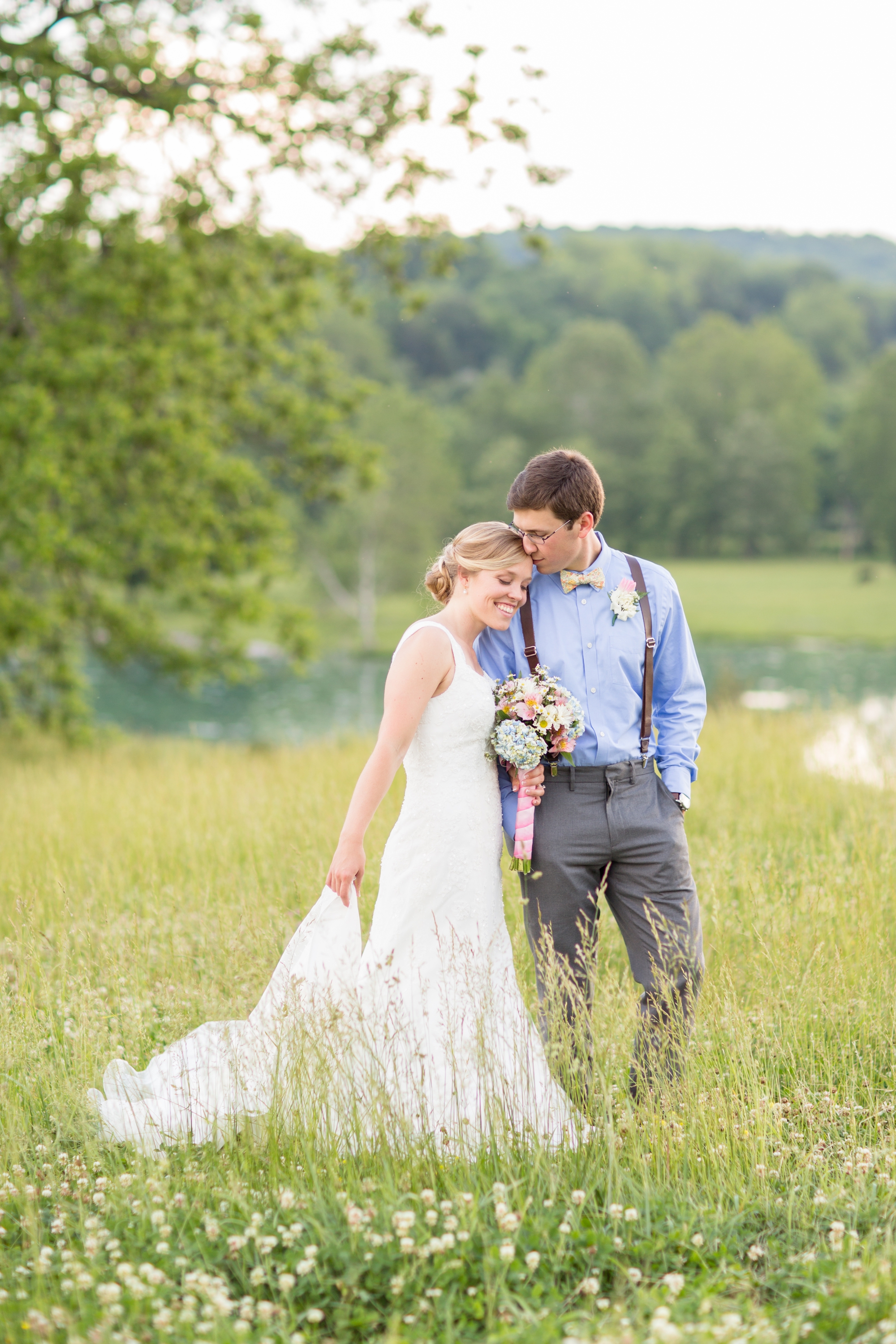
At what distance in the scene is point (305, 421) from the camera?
14.7 m

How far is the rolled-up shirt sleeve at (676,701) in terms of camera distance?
389 cm

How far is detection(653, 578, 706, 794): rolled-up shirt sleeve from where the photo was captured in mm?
3895

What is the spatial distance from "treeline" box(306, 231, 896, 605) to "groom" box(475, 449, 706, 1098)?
3966 centimetres

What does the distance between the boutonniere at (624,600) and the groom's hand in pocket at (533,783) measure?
603 millimetres

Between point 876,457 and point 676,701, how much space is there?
6177 centimetres

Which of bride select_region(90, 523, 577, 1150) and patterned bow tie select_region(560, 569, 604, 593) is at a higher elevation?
patterned bow tie select_region(560, 569, 604, 593)

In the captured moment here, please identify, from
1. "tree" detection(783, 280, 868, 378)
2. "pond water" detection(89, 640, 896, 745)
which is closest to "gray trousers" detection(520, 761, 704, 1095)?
"pond water" detection(89, 640, 896, 745)

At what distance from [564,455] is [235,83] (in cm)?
1096

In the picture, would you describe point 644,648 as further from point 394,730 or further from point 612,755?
point 394,730

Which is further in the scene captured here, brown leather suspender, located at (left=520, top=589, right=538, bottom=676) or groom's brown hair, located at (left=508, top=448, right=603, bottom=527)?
brown leather suspender, located at (left=520, top=589, right=538, bottom=676)

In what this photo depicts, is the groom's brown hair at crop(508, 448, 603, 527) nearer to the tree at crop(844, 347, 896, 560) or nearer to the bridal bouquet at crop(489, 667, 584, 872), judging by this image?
the bridal bouquet at crop(489, 667, 584, 872)

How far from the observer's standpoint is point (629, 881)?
3861mm

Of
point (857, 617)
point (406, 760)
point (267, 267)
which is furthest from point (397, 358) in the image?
point (406, 760)

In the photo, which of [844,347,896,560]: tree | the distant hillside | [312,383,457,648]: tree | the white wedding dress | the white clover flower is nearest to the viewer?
the white clover flower
